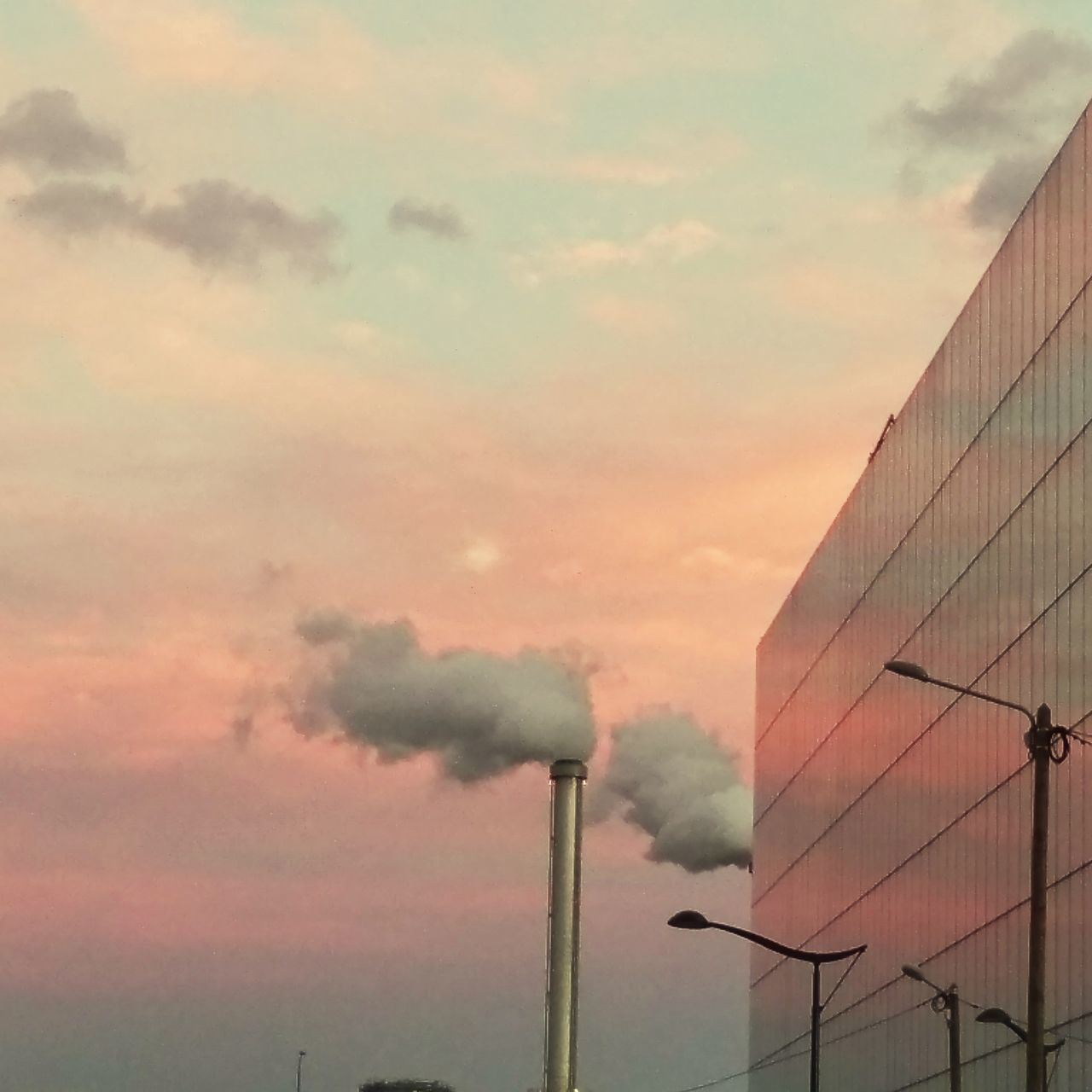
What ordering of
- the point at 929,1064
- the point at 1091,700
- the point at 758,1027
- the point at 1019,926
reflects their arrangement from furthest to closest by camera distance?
→ the point at 758,1027
the point at 929,1064
the point at 1019,926
the point at 1091,700

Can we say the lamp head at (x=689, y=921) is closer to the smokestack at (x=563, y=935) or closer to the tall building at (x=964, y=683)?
the tall building at (x=964, y=683)

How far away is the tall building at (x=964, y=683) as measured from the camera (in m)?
49.9

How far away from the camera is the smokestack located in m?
77.2

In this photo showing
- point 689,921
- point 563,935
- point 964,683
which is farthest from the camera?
point 563,935

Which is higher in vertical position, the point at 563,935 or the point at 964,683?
the point at 964,683

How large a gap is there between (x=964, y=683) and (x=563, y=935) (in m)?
21.5

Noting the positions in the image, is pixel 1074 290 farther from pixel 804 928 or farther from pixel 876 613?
pixel 804 928

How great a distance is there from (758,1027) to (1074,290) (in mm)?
51840

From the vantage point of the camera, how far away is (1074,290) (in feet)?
165

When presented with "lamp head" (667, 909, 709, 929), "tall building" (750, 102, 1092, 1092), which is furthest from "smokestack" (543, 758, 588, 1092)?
"lamp head" (667, 909, 709, 929)

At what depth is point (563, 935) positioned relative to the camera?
7706cm

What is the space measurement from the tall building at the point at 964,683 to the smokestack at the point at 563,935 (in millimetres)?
8548

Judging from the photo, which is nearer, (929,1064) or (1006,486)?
(1006,486)

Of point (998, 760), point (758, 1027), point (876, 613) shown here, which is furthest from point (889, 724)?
point (758, 1027)
